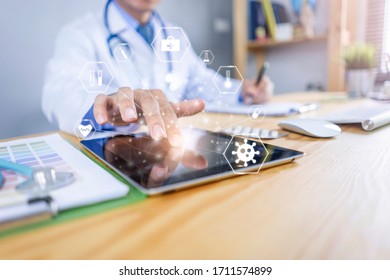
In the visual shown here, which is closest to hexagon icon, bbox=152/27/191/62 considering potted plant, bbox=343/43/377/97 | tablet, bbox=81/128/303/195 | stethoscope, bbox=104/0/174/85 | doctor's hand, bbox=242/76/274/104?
stethoscope, bbox=104/0/174/85

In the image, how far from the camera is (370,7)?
1444 mm

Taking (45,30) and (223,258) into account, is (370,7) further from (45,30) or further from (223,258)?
(223,258)

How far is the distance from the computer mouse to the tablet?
0.39 feet

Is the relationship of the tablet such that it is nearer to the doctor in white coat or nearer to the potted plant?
the doctor in white coat

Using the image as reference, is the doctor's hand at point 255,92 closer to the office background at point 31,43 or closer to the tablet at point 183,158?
the office background at point 31,43

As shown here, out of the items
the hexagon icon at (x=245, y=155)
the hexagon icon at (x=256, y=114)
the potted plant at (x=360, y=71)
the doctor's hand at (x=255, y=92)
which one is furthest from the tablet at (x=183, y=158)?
the potted plant at (x=360, y=71)

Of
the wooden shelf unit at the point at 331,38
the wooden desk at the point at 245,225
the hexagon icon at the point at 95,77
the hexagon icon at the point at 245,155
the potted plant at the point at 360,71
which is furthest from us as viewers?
the wooden shelf unit at the point at 331,38

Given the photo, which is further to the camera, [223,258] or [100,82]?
[100,82]

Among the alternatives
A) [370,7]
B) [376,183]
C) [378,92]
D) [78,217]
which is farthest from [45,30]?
[370,7]

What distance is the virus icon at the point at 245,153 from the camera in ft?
1.02

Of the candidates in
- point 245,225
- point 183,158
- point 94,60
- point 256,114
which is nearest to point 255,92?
point 256,114

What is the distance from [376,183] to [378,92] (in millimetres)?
931
